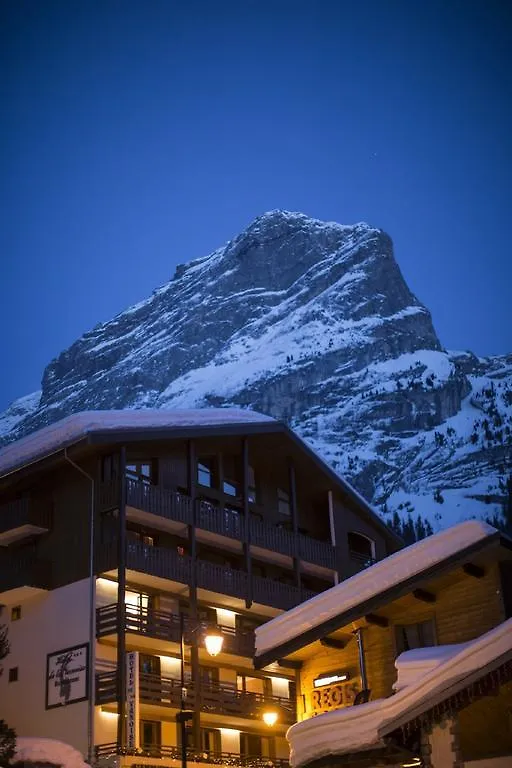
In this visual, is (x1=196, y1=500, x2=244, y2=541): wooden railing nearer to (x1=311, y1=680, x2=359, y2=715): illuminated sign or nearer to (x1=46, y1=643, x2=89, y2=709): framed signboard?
(x1=46, y1=643, x2=89, y2=709): framed signboard

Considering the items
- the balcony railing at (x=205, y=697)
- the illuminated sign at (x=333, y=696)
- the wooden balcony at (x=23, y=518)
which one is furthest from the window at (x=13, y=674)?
the illuminated sign at (x=333, y=696)

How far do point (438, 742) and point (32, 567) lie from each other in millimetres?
25498

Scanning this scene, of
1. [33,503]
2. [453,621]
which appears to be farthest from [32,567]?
[453,621]

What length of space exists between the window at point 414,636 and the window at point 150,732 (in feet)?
62.7

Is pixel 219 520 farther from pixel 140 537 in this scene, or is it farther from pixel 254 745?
pixel 254 745

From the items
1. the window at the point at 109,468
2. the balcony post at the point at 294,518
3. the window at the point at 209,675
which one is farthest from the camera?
the balcony post at the point at 294,518

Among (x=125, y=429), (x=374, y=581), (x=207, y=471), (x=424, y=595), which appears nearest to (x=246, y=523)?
(x=207, y=471)

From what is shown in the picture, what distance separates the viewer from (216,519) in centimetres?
4544

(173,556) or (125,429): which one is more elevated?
(125,429)

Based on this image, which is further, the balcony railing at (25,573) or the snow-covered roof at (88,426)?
the snow-covered roof at (88,426)

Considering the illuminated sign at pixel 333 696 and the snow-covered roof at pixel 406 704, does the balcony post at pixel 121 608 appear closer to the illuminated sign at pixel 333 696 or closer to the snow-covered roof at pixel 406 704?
the illuminated sign at pixel 333 696

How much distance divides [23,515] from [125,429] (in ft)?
17.3

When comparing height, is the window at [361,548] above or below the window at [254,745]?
above

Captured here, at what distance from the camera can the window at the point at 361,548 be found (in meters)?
54.2
